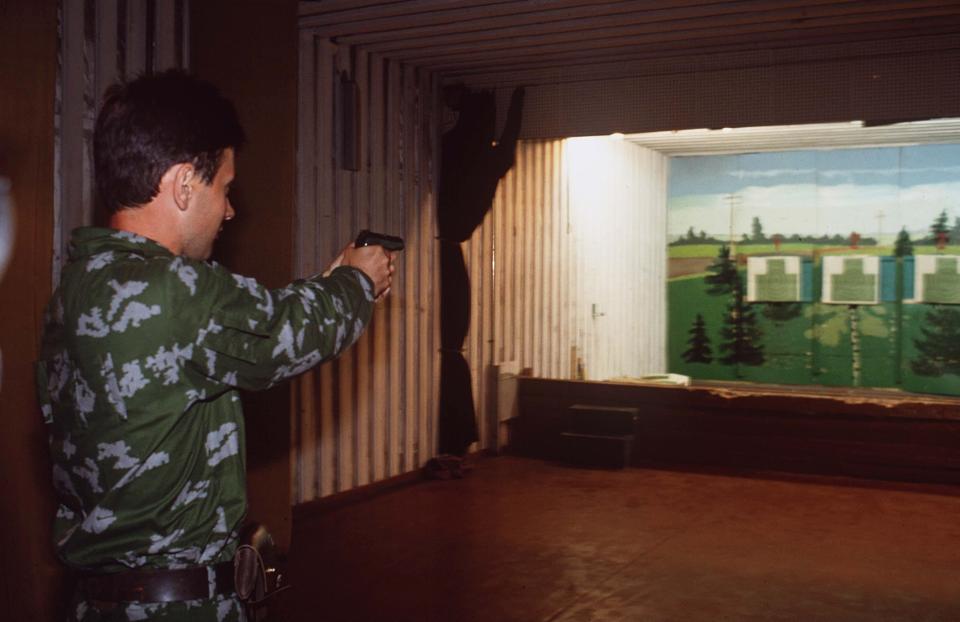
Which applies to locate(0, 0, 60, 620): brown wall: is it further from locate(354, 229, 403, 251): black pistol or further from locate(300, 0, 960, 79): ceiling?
locate(354, 229, 403, 251): black pistol

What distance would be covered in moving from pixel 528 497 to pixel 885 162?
7.51 meters

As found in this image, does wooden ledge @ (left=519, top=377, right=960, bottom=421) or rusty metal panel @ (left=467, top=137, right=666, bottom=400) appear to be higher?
rusty metal panel @ (left=467, top=137, right=666, bottom=400)

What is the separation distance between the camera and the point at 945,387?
36.2 feet

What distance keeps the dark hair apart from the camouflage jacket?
10 centimetres

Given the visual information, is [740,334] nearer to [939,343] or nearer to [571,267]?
[939,343]

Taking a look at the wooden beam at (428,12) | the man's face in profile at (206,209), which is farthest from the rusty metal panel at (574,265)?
the man's face in profile at (206,209)

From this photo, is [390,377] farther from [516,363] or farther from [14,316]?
[14,316]

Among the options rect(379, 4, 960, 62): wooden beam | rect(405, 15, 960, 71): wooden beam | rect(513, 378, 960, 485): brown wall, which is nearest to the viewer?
rect(379, 4, 960, 62): wooden beam

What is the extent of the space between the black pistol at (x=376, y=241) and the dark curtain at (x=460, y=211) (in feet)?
18.4

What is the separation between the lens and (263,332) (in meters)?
1.63

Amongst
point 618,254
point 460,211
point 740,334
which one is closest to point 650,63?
point 460,211

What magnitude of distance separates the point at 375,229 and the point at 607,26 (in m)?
2.21

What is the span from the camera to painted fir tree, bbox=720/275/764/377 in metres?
12.0

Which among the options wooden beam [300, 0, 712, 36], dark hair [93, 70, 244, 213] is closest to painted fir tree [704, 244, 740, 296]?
wooden beam [300, 0, 712, 36]
